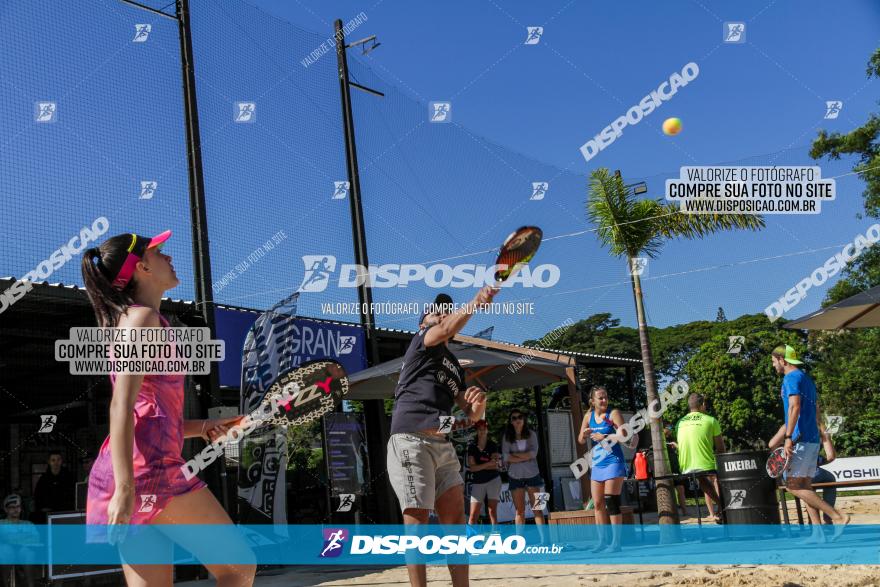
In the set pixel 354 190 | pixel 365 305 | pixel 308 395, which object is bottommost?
pixel 308 395

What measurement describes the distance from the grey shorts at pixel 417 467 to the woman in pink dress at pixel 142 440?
51.8 inches

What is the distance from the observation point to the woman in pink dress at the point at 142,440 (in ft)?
8.34

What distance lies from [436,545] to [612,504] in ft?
6.34

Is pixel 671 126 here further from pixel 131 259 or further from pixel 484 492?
pixel 131 259

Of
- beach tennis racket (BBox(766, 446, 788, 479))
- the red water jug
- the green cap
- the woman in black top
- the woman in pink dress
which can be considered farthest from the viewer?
the red water jug

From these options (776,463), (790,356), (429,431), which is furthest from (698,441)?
(429,431)

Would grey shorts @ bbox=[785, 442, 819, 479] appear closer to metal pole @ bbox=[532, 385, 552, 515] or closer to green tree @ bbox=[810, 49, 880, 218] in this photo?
metal pole @ bbox=[532, 385, 552, 515]

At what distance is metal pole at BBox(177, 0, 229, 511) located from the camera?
9.46 m

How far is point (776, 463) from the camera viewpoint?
7699mm

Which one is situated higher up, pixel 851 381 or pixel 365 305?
pixel 365 305

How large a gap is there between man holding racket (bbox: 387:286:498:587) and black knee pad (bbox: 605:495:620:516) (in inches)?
170

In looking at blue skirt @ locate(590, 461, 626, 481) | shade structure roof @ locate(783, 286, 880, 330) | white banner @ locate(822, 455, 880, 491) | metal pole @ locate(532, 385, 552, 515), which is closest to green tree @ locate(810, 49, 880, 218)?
white banner @ locate(822, 455, 880, 491)

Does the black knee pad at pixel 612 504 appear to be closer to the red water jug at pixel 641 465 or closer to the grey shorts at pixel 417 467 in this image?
the grey shorts at pixel 417 467

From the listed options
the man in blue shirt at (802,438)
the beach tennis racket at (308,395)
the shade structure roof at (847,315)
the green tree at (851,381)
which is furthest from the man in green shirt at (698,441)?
the green tree at (851,381)
